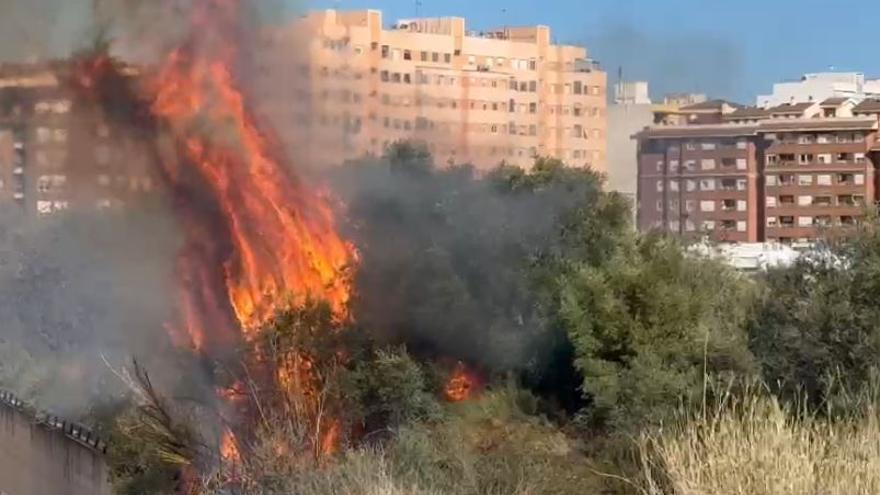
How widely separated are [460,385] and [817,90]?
54184 millimetres

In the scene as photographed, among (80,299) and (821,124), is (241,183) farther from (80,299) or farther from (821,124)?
(821,124)

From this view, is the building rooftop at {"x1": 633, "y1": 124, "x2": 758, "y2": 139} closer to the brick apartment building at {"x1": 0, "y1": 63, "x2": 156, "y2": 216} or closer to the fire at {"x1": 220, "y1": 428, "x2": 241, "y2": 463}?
the brick apartment building at {"x1": 0, "y1": 63, "x2": 156, "y2": 216}

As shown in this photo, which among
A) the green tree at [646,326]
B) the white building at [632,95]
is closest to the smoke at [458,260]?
the green tree at [646,326]

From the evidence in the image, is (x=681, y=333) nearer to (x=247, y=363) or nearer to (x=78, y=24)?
(x=247, y=363)

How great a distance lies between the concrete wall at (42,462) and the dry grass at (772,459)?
40.6 feet

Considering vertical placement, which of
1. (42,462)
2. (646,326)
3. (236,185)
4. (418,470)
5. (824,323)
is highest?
(236,185)

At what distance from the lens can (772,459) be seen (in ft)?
27.1

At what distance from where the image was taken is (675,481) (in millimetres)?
8586

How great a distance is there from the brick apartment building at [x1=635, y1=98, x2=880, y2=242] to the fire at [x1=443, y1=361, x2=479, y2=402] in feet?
124

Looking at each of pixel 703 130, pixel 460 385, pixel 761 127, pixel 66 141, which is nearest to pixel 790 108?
pixel 761 127

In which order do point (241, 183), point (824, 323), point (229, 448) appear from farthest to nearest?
point (241, 183) → point (229, 448) → point (824, 323)

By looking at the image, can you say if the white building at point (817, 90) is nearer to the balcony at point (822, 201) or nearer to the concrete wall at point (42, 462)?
the balcony at point (822, 201)

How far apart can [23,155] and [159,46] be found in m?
Answer: 3.25

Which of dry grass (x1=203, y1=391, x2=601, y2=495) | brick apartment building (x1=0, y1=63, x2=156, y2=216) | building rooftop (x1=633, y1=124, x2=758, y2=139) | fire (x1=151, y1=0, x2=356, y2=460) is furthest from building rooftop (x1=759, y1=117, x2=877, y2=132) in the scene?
dry grass (x1=203, y1=391, x2=601, y2=495)
